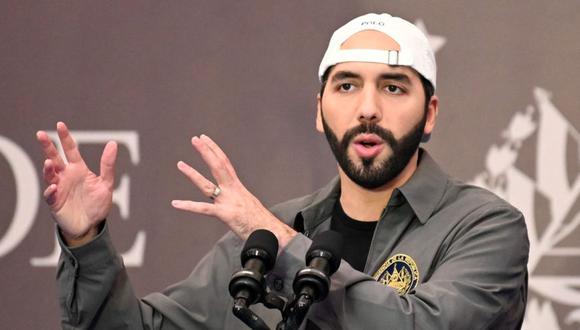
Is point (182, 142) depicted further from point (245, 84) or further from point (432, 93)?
point (432, 93)

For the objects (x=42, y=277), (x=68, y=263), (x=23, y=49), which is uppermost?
(x=23, y=49)

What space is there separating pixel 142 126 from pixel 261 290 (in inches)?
74.4

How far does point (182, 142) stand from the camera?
13.1ft

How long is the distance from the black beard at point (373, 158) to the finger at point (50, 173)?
75cm

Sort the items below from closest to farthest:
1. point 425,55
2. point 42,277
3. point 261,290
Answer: point 261,290 → point 425,55 → point 42,277

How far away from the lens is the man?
253cm

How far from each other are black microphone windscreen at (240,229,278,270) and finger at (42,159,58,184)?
55 centimetres

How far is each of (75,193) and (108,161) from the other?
11cm

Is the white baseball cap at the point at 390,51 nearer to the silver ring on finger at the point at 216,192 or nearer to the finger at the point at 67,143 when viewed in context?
the silver ring on finger at the point at 216,192

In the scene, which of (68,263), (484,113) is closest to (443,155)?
(484,113)

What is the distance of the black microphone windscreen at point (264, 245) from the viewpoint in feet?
7.39

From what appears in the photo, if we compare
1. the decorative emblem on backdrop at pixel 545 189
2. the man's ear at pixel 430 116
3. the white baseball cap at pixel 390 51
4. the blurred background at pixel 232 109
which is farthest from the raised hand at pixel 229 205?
the decorative emblem on backdrop at pixel 545 189

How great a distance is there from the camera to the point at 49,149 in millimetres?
2578

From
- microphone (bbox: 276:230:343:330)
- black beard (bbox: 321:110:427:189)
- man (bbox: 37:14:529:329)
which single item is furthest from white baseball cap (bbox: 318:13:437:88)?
microphone (bbox: 276:230:343:330)
